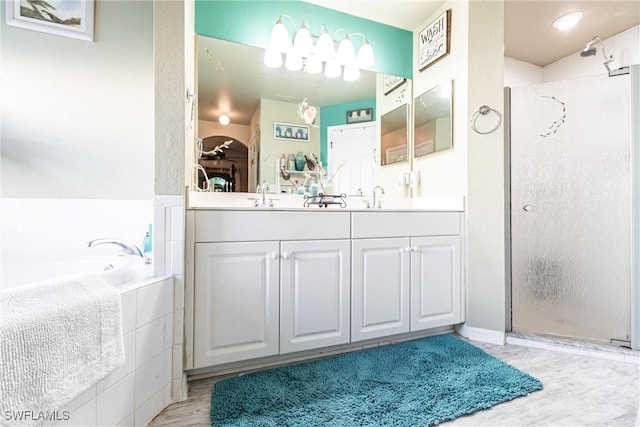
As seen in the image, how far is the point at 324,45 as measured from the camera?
2.10 meters

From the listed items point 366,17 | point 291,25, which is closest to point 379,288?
point 291,25

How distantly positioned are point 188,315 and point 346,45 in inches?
81.1

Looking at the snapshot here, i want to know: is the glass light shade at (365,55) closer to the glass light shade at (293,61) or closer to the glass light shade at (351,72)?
the glass light shade at (351,72)

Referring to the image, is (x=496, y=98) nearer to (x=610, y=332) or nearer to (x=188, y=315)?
(x=610, y=332)

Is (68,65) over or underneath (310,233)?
over

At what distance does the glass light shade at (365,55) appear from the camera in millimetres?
2207

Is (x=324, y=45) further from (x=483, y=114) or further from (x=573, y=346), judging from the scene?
(x=573, y=346)

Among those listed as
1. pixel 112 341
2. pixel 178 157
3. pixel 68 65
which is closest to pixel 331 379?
pixel 112 341

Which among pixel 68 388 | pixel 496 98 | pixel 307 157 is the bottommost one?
pixel 68 388

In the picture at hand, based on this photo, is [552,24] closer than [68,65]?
No

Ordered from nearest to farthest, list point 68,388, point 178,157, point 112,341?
point 68,388 → point 112,341 → point 178,157

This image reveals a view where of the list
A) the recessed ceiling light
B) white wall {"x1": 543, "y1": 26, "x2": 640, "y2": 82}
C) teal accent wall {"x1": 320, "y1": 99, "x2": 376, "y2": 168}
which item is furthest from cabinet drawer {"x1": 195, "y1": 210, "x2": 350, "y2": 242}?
white wall {"x1": 543, "y1": 26, "x2": 640, "y2": 82}

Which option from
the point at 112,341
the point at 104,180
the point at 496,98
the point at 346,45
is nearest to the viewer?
the point at 112,341

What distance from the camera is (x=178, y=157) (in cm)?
121
